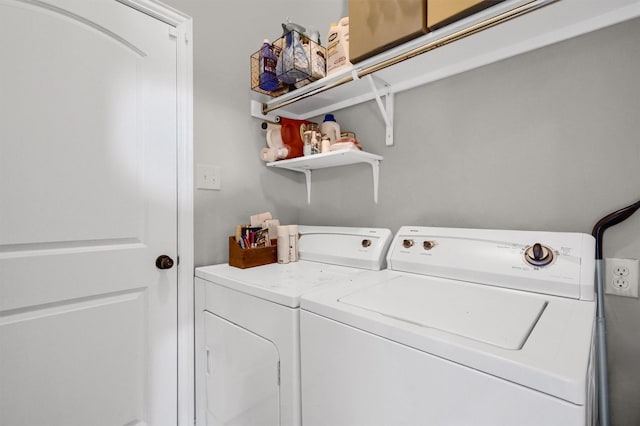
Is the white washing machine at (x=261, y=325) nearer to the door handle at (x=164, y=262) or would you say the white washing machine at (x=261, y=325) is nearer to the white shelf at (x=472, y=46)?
the door handle at (x=164, y=262)

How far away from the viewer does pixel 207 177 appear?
5.19 feet

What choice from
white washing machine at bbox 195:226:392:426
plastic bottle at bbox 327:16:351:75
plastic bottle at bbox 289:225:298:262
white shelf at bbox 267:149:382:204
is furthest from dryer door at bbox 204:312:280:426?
plastic bottle at bbox 327:16:351:75

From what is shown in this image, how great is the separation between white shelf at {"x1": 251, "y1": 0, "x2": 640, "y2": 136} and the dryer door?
48.3 inches

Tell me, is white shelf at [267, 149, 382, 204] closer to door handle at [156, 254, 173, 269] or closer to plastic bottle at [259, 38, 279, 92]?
plastic bottle at [259, 38, 279, 92]

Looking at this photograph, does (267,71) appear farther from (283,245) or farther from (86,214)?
(86,214)

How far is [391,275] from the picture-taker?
1.25 meters

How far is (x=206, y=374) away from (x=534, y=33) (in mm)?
2059

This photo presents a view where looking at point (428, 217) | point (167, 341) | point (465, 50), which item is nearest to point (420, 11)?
point (465, 50)

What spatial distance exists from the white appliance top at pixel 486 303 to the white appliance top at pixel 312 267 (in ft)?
0.28

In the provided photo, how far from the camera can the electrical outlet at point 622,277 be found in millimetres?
970

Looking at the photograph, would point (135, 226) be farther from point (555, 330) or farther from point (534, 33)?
point (534, 33)

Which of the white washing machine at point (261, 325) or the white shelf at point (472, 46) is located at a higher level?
the white shelf at point (472, 46)

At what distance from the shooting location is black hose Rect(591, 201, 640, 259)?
962mm

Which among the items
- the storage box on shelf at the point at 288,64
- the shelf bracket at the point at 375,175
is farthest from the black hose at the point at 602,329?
the storage box on shelf at the point at 288,64
